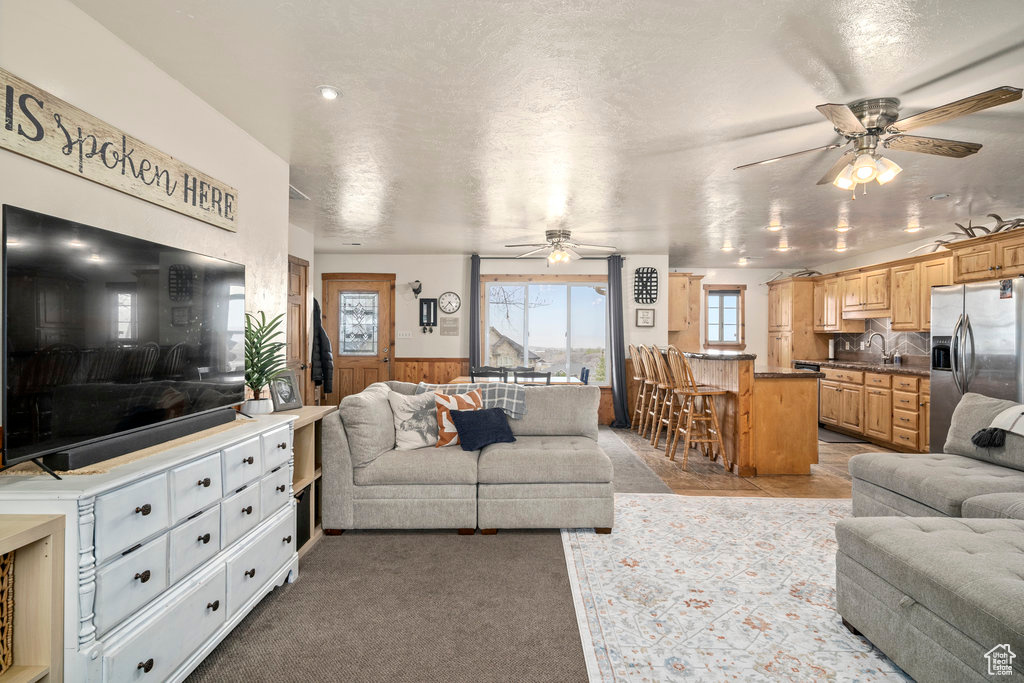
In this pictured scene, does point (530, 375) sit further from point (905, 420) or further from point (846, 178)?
point (905, 420)

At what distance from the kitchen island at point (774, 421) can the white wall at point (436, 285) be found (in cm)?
302

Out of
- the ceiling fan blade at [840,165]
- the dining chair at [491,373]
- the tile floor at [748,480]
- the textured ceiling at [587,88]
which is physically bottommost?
the tile floor at [748,480]

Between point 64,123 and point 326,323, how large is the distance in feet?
19.3

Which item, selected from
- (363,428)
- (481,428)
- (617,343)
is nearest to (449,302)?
(617,343)

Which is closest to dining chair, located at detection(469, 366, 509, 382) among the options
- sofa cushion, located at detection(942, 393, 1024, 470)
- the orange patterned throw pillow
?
the orange patterned throw pillow

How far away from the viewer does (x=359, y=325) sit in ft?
25.1

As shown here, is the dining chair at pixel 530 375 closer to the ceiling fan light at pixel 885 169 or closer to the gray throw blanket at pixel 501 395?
the gray throw blanket at pixel 501 395

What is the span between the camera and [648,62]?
2287mm

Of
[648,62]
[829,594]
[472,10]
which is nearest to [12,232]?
[472,10]

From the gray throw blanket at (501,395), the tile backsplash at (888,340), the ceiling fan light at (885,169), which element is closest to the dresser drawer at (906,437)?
the tile backsplash at (888,340)

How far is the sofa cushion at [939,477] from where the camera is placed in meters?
2.52

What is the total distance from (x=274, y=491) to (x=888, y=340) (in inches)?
305

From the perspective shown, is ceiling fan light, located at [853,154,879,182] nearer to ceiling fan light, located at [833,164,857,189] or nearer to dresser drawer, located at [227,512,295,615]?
ceiling fan light, located at [833,164,857,189]

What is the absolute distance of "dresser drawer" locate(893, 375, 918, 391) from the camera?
5465 millimetres
